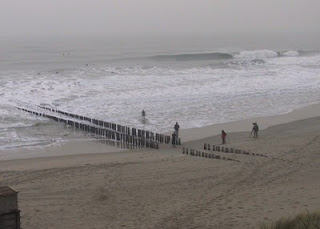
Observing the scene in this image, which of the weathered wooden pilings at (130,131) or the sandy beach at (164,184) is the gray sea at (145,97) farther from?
the sandy beach at (164,184)

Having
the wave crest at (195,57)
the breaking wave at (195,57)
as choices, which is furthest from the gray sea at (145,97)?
the wave crest at (195,57)

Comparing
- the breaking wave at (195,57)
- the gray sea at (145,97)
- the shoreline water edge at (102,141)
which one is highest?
the breaking wave at (195,57)

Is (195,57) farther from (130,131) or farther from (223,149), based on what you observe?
(223,149)

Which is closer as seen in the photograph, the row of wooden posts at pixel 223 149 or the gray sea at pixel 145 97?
the row of wooden posts at pixel 223 149

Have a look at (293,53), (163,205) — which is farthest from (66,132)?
(293,53)

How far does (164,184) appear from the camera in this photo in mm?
14422

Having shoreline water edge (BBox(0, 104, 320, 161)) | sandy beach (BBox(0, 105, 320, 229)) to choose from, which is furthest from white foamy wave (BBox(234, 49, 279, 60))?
sandy beach (BBox(0, 105, 320, 229))

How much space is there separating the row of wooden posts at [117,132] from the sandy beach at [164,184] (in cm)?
118

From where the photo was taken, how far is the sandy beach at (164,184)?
38.1ft

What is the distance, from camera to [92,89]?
125ft

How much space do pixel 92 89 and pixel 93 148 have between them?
18.1m

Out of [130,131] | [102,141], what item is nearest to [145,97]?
[130,131]

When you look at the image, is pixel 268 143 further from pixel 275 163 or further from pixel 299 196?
pixel 299 196

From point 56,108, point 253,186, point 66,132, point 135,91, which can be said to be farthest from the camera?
point 135,91
